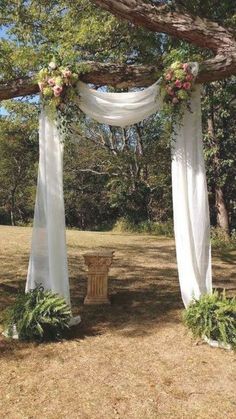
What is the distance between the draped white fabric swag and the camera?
560 cm

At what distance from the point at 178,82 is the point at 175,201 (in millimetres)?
1492

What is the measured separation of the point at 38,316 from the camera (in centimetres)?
515

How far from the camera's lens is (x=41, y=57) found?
598 cm

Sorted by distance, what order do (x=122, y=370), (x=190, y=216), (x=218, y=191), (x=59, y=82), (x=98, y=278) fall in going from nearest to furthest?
1. (x=122, y=370)
2. (x=59, y=82)
3. (x=190, y=216)
4. (x=98, y=278)
5. (x=218, y=191)

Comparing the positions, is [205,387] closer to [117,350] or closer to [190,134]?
[117,350]

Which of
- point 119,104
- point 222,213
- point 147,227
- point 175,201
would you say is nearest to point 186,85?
point 119,104

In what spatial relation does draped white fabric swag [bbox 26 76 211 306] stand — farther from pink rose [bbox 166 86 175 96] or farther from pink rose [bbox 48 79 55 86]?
pink rose [bbox 48 79 55 86]

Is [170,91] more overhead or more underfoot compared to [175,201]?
more overhead

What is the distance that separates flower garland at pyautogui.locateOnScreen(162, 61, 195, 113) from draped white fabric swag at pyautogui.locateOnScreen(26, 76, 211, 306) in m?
Result: 0.17

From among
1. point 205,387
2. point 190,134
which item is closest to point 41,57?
point 190,134

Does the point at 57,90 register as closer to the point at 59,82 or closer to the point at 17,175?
the point at 59,82

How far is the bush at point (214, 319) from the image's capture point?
200 inches

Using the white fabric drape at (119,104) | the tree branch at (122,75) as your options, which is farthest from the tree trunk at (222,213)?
the white fabric drape at (119,104)

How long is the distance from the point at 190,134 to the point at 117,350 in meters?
2.87
